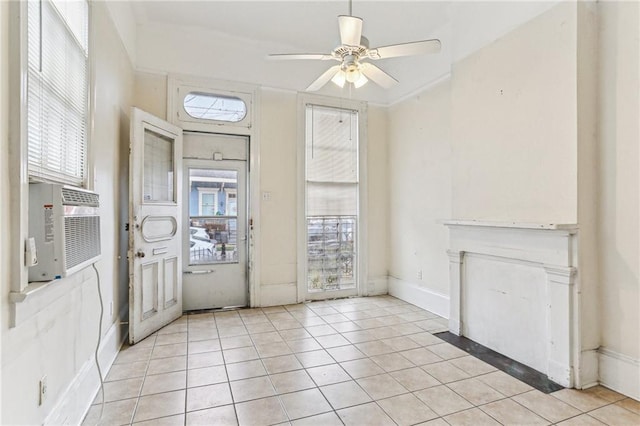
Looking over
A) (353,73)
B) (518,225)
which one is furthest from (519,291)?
(353,73)

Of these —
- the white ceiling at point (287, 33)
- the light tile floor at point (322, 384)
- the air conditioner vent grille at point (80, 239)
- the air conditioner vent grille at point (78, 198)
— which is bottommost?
the light tile floor at point (322, 384)

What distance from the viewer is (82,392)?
204 centimetres

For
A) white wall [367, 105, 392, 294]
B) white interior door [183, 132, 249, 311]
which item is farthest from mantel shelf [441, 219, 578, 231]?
white interior door [183, 132, 249, 311]

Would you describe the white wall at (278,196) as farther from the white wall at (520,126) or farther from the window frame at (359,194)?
the white wall at (520,126)

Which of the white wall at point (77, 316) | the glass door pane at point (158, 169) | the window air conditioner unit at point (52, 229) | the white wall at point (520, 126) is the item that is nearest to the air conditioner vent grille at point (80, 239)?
the window air conditioner unit at point (52, 229)

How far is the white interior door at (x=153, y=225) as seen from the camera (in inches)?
124

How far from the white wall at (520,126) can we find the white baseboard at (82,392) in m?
3.33

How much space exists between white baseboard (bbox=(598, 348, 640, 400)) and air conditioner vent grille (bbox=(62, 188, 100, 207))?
11.6ft

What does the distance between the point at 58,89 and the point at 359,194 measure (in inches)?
143

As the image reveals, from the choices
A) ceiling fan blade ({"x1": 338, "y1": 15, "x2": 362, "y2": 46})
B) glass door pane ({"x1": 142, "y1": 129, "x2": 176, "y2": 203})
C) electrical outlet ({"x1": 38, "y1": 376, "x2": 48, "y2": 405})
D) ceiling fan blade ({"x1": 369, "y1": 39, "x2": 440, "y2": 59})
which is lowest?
electrical outlet ({"x1": 38, "y1": 376, "x2": 48, "y2": 405})

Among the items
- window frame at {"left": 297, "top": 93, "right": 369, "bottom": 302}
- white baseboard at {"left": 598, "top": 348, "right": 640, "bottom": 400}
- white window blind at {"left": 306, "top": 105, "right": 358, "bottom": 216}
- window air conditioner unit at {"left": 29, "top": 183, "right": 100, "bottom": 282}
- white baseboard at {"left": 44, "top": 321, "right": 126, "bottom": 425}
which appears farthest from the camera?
white window blind at {"left": 306, "top": 105, "right": 358, "bottom": 216}

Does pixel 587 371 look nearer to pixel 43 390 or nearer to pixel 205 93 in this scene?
pixel 43 390

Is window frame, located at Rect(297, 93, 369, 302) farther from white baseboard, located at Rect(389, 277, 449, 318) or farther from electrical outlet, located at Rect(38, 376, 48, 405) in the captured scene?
electrical outlet, located at Rect(38, 376, 48, 405)

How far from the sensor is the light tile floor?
79.7 inches
